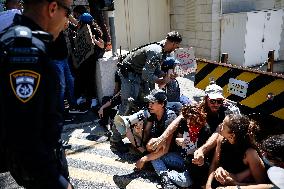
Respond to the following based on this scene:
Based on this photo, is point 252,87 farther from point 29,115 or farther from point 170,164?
point 29,115

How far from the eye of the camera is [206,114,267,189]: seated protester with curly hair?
3.21 meters

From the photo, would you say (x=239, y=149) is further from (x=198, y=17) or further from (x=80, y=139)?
(x=198, y=17)

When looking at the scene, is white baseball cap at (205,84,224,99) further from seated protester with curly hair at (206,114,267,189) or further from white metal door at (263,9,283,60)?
white metal door at (263,9,283,60)

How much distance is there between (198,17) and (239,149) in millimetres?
8883

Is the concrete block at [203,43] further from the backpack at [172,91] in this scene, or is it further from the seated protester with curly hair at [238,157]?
the seated protester with curly hair at [238,157]

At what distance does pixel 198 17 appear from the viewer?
1145 cm

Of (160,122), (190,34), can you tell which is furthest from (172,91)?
(190,34)

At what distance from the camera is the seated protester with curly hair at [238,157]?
10.5 ft

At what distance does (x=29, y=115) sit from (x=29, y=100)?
67mm

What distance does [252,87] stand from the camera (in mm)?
4973

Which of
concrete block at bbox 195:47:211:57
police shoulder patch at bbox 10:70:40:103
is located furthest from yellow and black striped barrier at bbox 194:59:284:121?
concrete block at bbox 195:47:211:57

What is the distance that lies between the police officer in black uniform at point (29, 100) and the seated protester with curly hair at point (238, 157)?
2.13 metres

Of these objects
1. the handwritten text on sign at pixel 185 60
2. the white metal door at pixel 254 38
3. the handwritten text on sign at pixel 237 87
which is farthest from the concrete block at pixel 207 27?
the handwritten text on sign at pixel 185 60

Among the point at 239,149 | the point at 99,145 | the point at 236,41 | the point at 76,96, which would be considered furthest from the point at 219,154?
the point at 236,41
